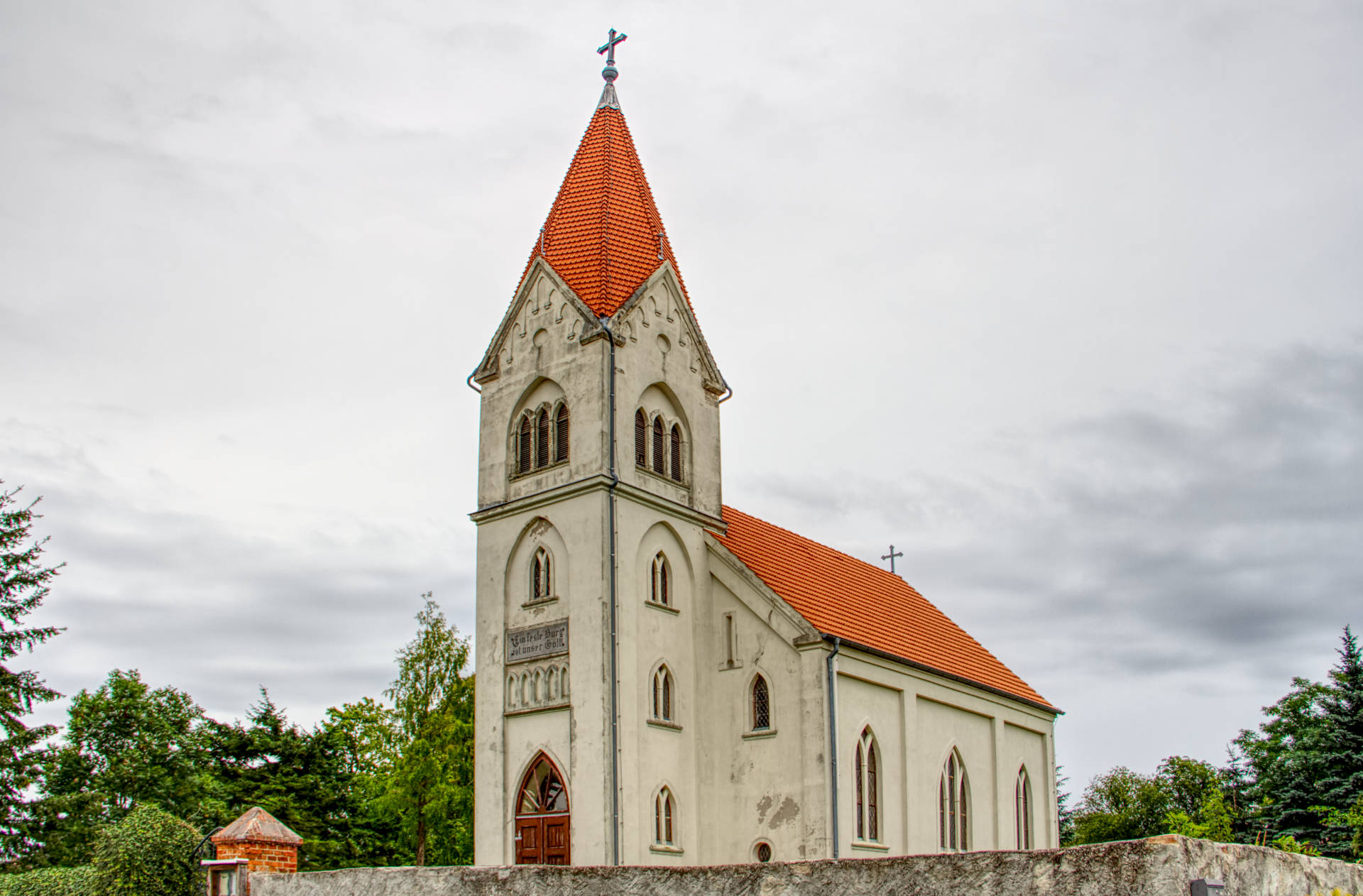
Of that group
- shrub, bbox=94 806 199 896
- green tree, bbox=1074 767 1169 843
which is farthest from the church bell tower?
green tree, bbox=1074 767 1169 843

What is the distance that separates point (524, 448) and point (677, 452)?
3590mm

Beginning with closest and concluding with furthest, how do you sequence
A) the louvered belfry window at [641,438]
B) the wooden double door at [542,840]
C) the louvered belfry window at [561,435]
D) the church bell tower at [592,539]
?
the wooden double door at [542,840]
the church bell tower at [592,539]
the louvered belfry window at [561,435]
the louvered belfry window at [641,438]

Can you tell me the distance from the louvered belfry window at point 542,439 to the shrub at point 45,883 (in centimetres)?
1187

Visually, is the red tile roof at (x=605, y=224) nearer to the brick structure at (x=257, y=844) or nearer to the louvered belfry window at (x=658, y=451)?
the louvered belfry window at (x=658, y=451)

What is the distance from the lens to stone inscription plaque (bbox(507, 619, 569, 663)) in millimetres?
25203

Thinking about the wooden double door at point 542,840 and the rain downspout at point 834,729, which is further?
the rain downspout at point 834,729

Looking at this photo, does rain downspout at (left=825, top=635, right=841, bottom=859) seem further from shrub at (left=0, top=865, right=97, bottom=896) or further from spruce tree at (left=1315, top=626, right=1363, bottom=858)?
spruce tree at (left=1315, top=626, right=1363, bottom=858)

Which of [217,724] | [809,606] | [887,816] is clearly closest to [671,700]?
[809,606]

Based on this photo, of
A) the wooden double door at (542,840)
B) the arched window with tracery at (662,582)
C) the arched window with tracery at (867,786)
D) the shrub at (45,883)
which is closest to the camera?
the shrub at (45,883)

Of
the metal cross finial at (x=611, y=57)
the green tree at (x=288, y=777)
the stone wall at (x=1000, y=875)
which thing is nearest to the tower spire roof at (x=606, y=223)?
the metal cross finial at (x=611, y=57)

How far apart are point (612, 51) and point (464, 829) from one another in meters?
26.5

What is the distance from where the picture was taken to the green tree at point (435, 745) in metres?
39.8

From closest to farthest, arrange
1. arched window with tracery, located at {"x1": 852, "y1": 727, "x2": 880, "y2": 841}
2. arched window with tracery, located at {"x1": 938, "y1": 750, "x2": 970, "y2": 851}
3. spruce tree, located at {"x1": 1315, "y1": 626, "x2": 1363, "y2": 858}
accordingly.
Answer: arched window with tracery, located at {"x1": 852, "y1": 727, "x2": 880, "y2": 841} < arched window with tracery, located at {"x1": 938, "y1": 750, "x2": 970, "y2": 851} < spruce tree, located at {"x1": 1315, "y1": 626, "x2": 1363, "y2": 858}

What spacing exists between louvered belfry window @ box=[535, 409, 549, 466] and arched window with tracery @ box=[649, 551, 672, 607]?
11.1 ft
